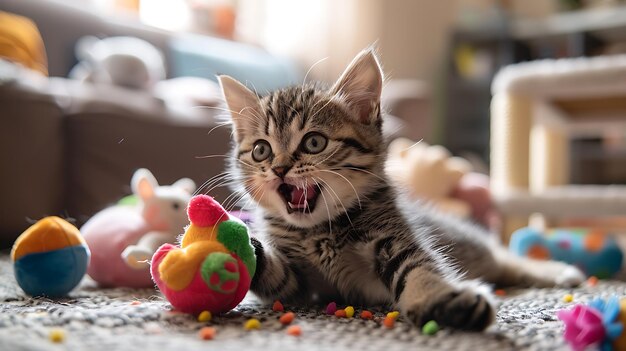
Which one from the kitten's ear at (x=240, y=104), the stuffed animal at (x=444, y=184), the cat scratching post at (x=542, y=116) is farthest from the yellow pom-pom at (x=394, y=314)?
the cat scratching post at (x=542, y=116)

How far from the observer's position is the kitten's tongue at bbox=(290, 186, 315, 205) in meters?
1.06

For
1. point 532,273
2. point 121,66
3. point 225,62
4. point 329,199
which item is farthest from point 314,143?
point 225,62

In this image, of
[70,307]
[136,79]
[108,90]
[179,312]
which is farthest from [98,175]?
[179,312]

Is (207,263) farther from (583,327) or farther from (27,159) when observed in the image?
(27,159)

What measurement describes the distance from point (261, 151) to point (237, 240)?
245mm

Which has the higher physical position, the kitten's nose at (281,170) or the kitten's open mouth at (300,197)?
the kitten's nose at (281,170)

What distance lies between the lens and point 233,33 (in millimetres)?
4172

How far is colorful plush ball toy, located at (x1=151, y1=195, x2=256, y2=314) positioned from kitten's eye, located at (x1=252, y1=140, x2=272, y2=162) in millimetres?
175

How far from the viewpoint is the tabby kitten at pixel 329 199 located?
103 cm

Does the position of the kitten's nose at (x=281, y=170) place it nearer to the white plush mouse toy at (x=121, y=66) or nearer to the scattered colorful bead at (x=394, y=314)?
the scattered colorful bead at (x=394, y=314)

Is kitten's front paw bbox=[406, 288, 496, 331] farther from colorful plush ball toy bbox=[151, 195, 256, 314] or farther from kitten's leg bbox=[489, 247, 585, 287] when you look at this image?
kitten's leg bbox=[489, 247, 585, 287]

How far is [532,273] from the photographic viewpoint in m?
1.47

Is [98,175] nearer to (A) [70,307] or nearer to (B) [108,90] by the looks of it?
(B) [108,90]

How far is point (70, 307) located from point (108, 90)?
4.10 ft
